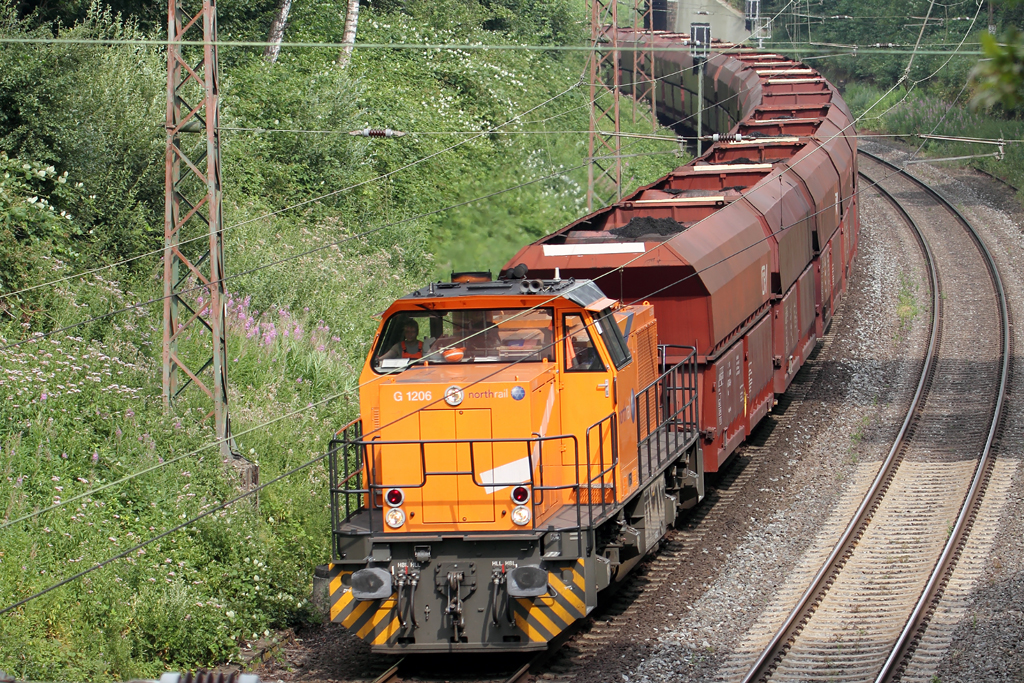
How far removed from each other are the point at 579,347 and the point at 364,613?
9.63ft

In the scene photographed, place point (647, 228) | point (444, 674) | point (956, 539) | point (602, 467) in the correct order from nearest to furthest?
point (602, 467) < point (444, 674) < point (956, 539) < point (647, 228)

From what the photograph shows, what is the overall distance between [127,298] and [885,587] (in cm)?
1065

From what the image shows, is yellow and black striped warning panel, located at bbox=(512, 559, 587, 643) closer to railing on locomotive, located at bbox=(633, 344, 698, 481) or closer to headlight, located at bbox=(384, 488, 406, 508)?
headlight, located at bbox=(384, 488, 406, 508)

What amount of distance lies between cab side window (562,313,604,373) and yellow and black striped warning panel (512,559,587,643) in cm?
175

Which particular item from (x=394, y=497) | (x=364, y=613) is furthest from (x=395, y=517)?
(x=364, y=613)

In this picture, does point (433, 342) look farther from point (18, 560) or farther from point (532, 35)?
point (532, 35)

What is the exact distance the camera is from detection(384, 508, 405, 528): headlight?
29.6 feet

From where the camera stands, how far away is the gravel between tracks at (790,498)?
386 inches

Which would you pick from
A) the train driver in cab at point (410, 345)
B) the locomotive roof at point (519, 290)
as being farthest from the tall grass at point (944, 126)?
the train driver in cab at point (410, 345)

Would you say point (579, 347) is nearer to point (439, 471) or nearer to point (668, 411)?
point (439, 471)

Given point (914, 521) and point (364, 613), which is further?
point (914, 521)

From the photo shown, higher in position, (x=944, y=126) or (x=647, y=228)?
(x=944, y=126)

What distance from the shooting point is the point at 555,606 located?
8789 millimetres

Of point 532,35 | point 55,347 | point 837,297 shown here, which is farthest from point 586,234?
point 532,35
